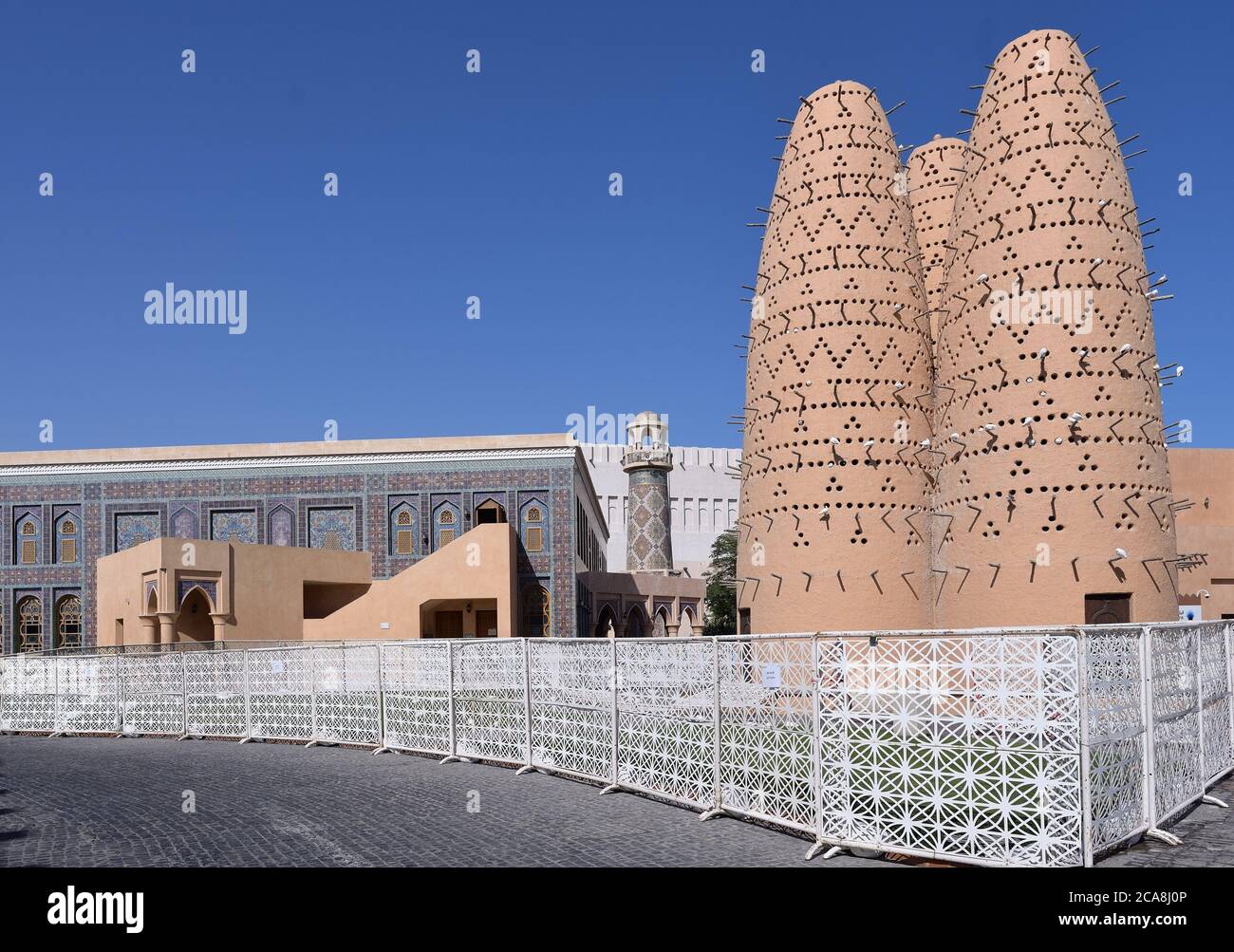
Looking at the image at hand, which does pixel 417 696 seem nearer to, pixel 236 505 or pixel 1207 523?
pixel 1207 523

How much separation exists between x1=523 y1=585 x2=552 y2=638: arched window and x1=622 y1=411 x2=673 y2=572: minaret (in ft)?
63.9

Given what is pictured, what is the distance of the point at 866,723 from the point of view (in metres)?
8.09

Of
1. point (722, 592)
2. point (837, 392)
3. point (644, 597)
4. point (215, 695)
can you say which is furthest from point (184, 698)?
point (722, 592)

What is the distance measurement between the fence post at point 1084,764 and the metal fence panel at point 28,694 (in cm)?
1722

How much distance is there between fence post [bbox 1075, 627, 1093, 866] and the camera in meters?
6.93

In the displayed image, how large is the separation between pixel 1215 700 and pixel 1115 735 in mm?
4069

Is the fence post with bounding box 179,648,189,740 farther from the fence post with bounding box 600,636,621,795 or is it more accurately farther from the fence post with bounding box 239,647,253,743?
the fence post with bounding box 600,636,621,795

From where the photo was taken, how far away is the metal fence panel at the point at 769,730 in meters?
8.42

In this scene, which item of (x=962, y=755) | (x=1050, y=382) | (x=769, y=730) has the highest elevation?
(x=1050, y=382)

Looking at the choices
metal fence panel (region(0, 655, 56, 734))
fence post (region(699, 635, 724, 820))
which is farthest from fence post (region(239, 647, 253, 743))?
fence post (region(699, 635, 724, 820))

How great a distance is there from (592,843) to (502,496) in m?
26.8

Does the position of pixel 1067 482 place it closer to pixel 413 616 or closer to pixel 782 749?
pixel 782 749
